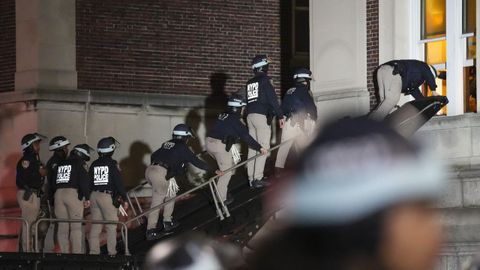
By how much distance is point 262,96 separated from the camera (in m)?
18.7

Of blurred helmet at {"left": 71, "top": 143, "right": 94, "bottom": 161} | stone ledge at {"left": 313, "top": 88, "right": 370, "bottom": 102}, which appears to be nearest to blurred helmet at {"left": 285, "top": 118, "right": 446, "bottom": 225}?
stone ledge at {"left": 313, "top": 88, "right": 370, "bottom": 102}

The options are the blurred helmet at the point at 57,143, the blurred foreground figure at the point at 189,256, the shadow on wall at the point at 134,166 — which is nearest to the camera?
the blurred foreground figure at the point at 189,256

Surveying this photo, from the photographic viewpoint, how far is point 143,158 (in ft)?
84.1

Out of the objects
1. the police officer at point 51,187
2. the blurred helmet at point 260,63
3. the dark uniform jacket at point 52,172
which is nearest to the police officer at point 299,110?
the blurred helmet at point 260,63

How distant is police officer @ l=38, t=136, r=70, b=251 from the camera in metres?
20.2

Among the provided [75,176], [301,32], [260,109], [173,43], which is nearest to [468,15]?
[260,109]

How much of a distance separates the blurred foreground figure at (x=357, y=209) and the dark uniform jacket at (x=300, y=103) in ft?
53.6

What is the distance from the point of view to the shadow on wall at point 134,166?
83.6 feet

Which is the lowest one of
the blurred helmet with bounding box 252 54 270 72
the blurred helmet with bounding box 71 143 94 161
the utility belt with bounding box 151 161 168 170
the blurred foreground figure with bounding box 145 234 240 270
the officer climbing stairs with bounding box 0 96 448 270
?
the officer climbing stairs with bounding box 0 96 448 270

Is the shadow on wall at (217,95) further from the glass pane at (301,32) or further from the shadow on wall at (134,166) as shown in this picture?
the glass pane at (301,32)

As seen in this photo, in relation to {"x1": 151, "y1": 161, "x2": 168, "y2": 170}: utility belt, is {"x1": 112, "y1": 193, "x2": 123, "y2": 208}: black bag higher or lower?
lower

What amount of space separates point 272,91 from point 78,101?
7.51 metres

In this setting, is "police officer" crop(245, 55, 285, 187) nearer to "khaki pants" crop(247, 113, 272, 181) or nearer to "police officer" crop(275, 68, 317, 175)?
"khaki pants" crop(247, 113, 272, 181)

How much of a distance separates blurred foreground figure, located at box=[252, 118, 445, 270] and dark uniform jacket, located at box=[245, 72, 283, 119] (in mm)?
16305
